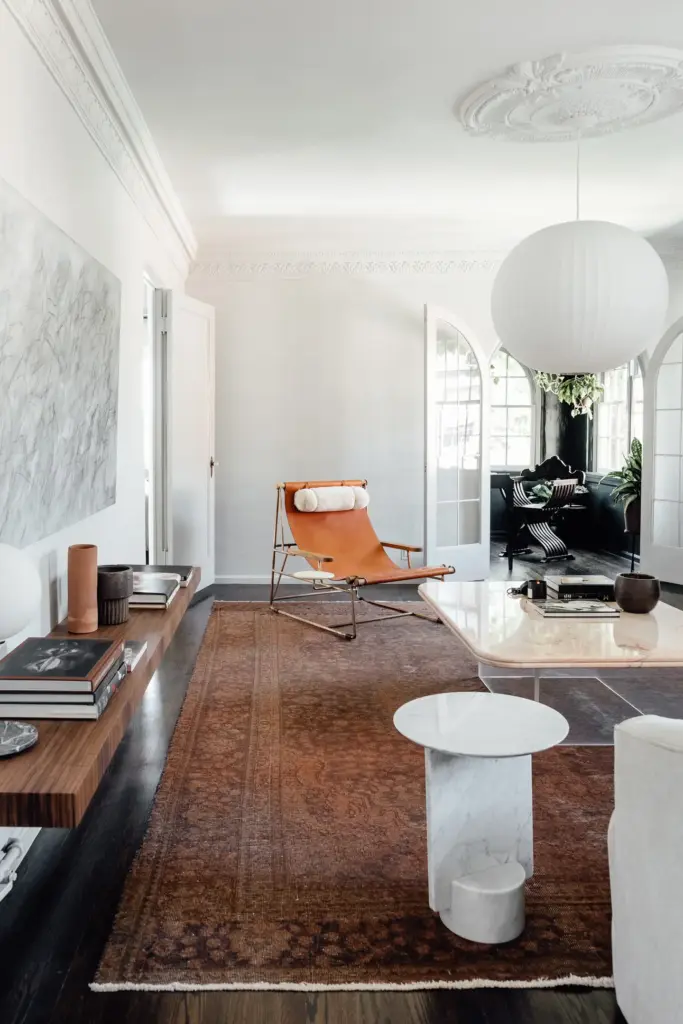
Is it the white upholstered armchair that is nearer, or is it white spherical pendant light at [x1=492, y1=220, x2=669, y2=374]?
the white upholstered armchair

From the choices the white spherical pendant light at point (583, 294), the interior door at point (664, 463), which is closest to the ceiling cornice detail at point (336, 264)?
the interior door at point (664, 463)

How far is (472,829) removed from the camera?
2020 mm

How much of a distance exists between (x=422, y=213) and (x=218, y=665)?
370 cm

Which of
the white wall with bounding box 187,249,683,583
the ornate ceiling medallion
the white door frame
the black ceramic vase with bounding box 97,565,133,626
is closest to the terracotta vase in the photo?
the black ceramic vase with bounding box 97,565,133,626

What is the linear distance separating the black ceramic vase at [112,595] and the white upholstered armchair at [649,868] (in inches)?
66.2

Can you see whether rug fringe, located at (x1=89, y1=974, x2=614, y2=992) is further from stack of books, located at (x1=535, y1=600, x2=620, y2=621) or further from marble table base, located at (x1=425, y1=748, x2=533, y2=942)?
stack of books, located at (x1=535, y1=600, x2=620, y2=621)

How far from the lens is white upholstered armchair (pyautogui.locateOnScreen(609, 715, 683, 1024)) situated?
1392 millimetres

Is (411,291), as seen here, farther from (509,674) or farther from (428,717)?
(428,717)

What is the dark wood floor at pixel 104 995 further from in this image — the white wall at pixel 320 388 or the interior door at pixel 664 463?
the interior door at pixel 664 463

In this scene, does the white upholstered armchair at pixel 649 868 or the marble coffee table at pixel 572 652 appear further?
the marble coffee table at pixel 572 652

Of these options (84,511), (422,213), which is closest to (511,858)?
(84,511)

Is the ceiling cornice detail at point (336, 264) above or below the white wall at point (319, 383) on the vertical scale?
above

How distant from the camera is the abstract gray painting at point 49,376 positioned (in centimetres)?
231

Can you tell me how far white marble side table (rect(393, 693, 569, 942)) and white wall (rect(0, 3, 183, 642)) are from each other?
140 cm
